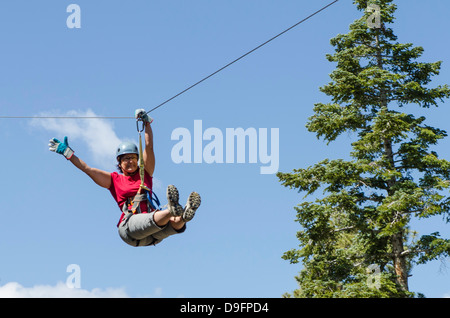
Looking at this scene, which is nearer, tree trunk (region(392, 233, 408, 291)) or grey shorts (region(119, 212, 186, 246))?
grey shorts (region(119, 212, 186, 246))

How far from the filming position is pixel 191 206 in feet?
27.2

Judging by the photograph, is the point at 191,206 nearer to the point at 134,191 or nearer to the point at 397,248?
the point at 134,191

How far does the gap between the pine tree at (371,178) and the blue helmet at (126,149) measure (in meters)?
7.73

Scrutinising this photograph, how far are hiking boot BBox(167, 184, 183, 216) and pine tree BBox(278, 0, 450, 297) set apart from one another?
317 inches

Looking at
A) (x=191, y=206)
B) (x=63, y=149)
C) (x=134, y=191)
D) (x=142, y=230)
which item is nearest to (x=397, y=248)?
(x=134, y=191)

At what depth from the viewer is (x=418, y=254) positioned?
17203 mm

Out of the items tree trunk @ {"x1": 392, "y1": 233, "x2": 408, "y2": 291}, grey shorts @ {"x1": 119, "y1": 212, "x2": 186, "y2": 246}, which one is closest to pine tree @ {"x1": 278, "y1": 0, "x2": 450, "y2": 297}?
tree trunk @ {"x1": 392, "y1": 233, "x2": 408, "y2": 291}

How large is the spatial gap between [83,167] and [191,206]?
2153 millimetres

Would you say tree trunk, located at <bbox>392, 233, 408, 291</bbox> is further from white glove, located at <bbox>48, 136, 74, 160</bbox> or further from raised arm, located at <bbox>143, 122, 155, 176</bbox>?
white glove, located at <bbox>48, 136, 74, 160</bbox>

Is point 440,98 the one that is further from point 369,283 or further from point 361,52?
point 369,283

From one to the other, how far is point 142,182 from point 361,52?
12.1 metres

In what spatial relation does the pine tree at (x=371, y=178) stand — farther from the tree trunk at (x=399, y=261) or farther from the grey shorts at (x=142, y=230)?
the grey shorts at (x=142, y=230)

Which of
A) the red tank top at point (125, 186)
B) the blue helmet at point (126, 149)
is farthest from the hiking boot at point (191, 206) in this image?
the blue helmet at point (126, 149)

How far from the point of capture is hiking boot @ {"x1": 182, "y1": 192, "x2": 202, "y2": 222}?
8297mm
